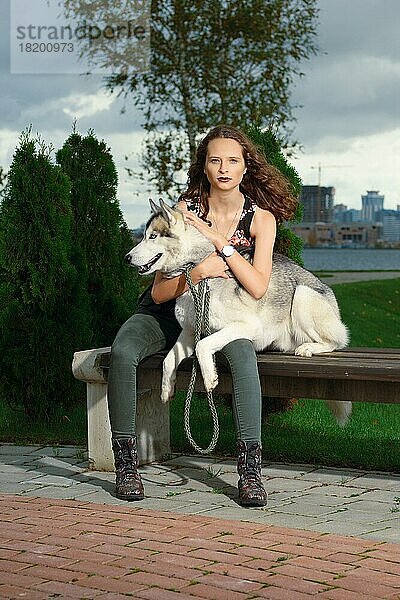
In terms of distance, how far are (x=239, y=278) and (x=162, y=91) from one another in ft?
57.6

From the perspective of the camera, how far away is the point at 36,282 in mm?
7129

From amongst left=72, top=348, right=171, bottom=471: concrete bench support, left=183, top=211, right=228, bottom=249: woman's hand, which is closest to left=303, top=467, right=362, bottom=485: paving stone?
left=72, top=348, right=171, bottom=471: concrete bench support

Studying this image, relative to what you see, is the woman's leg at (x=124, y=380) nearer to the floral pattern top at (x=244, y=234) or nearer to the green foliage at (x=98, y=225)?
the floral pattern top at (x=244, y=234)

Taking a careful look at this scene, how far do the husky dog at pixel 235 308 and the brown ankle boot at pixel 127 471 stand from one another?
1.12 feet

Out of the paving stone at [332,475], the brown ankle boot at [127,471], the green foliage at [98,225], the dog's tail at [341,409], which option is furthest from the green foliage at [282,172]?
the brown ankle boot at [127,471]

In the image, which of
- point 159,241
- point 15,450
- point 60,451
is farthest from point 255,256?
point 15,450

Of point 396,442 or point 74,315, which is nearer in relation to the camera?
point 396,442

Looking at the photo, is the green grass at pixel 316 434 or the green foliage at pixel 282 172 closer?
the green grass at pixel 316 434

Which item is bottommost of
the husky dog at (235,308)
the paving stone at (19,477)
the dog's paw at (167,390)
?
the paving stone at (19,477)

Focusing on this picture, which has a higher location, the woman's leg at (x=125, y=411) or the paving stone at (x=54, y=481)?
the woman's leg at (x=125, y=411)

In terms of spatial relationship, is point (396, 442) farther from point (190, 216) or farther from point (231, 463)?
point (190, 216)

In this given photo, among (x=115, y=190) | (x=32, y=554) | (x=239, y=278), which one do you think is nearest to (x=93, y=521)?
(x=32, y=554)

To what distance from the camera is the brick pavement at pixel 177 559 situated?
3682 millimetres

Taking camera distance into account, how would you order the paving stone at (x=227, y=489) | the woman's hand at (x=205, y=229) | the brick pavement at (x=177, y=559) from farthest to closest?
the woman's hand at (x=205, y=229) < the paving stone at (x=227, y=489) < the brick pavement at (x=177, y=559)
